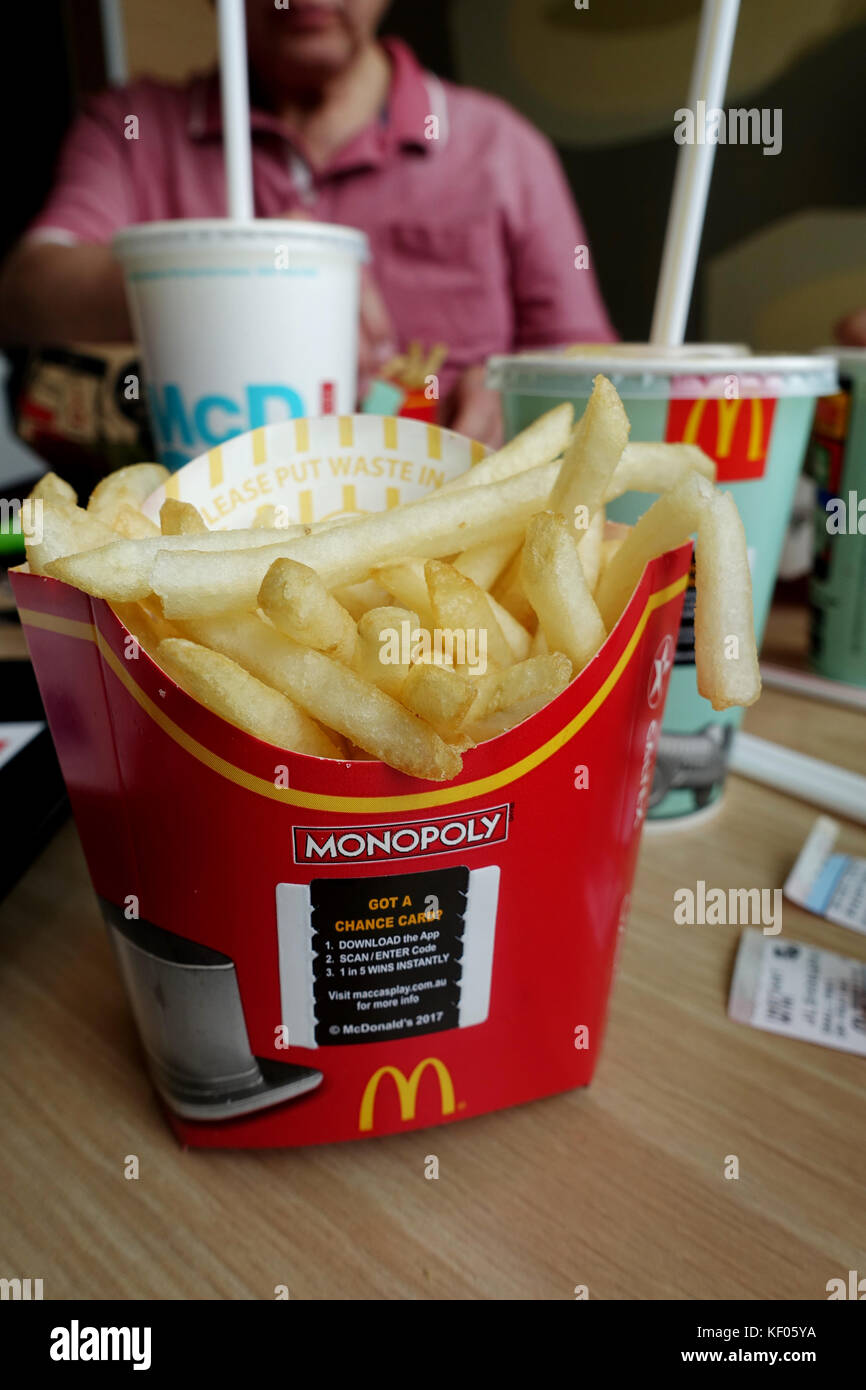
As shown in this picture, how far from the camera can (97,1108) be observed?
23.6 inches

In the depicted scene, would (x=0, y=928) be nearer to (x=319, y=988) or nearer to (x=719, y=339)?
(x=319, y=988)

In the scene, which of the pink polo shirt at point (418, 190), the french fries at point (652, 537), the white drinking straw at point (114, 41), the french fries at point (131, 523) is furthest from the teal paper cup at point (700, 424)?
the white drinking straw at point (114, 41)

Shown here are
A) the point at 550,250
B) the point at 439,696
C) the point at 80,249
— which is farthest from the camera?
the point at 550,250

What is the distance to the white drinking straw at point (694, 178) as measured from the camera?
69cm

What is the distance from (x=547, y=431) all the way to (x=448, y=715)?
280 millimetres

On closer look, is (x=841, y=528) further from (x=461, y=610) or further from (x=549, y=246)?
(x=549, y=246)

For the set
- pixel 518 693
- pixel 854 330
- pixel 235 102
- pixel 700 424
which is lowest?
pixel 518 693

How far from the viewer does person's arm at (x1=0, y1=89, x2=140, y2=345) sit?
1983 mm

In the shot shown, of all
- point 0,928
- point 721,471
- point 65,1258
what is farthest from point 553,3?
point 65,1258

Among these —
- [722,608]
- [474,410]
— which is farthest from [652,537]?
[474,410]

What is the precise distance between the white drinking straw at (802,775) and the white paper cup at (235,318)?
724mm

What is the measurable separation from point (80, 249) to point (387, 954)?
210 centimetres

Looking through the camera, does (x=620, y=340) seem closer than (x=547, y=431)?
No

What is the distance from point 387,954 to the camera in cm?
50
